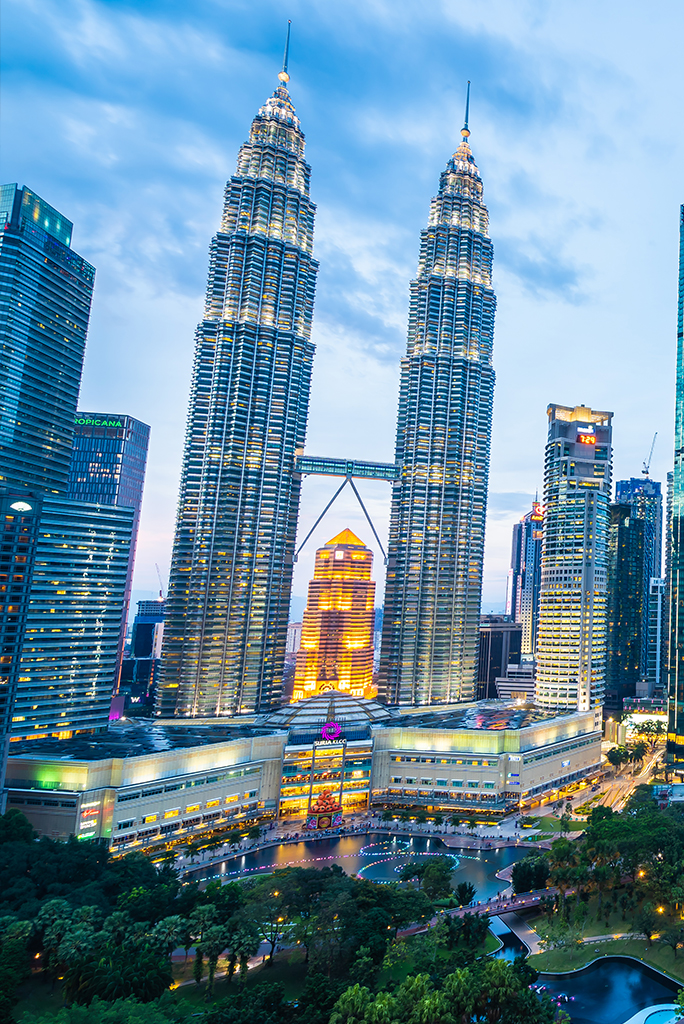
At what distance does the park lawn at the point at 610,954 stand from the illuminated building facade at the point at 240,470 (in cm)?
11276

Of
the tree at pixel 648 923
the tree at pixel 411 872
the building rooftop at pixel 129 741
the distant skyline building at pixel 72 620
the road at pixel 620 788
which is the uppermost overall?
the distant skyline building at pixel 72 620

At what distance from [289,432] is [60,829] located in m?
122

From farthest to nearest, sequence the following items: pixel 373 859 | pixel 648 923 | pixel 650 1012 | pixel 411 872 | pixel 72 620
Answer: pixel 72 620 → pixel 373 859 → pixel 411 872 → pixel 648 923 → pixel 650 1012

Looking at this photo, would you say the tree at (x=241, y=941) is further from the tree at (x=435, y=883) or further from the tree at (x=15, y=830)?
the tree at (x=15, y=830)

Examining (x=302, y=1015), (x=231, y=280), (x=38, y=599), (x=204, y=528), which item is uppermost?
(x=231, y=280)

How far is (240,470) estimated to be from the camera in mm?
186375

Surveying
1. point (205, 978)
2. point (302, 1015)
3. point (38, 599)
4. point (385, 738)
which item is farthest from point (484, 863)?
point (38, 599)

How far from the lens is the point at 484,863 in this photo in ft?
383

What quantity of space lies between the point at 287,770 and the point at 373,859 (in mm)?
30001

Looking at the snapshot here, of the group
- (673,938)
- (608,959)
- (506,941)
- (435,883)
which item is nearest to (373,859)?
(435,883)

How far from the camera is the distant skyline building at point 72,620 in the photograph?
142250mm

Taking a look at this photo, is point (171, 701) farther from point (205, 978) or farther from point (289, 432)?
point (205, 978)

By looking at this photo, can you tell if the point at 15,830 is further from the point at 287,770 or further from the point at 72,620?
the point at 72,620

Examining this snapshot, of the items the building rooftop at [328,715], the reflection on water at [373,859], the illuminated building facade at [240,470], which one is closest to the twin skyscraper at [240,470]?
the illuminated building facade at [240,470]
